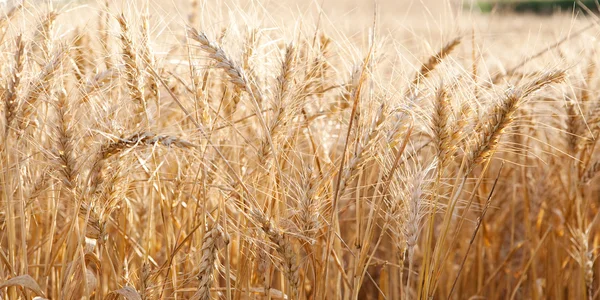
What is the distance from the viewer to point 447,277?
8.09 ft

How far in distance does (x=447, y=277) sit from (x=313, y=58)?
127 cm

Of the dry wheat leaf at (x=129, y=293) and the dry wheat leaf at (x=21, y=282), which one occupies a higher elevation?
the dry wheat leaf at (x=21, y=282)

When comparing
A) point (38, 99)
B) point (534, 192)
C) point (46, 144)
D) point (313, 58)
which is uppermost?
point (313, 58)

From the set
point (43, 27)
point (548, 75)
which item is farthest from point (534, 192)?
point (43, 27)

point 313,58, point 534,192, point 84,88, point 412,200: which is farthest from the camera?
point 534,192

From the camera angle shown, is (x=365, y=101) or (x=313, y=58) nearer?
(x=365, y=101)

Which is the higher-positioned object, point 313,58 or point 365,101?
point 313,58

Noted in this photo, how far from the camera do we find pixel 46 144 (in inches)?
71.8

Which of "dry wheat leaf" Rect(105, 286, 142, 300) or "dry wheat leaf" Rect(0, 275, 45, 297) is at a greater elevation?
"dry wheat leaf" Rect(0, 275, 45, 297)

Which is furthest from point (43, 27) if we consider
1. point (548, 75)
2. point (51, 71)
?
point (548, 75)

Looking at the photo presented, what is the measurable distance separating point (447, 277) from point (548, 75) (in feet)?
4.20

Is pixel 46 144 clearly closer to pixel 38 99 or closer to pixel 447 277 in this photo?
pixel 38 99

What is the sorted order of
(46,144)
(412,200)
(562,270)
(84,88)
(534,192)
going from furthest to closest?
(534,192) → (562,270) → (46,144) → (84,88) → (412,200)

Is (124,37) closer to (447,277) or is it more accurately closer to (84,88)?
(84,88)
